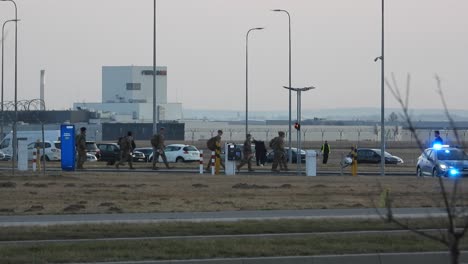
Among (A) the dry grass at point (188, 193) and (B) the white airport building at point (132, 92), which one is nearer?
(A) the dry grass at point (188, 193)

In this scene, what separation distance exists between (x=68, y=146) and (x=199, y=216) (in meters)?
18.1

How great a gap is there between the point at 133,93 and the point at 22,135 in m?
71.6

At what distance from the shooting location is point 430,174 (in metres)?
36.0

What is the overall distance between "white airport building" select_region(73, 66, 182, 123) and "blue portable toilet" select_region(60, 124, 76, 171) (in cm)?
9543

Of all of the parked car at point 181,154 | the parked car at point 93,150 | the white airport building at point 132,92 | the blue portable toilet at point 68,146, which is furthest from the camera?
the white airport building at point 132,92

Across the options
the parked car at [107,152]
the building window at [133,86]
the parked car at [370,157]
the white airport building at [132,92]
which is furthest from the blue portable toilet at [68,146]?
the building window at [133,86]

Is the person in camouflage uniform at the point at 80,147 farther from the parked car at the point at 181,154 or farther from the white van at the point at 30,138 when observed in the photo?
the white van at the point at 30,138

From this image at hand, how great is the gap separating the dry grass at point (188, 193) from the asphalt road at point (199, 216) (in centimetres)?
86

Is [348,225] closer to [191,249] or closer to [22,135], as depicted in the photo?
[191,249]

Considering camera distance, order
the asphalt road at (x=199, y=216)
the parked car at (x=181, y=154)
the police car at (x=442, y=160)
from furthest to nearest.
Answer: the parked car at (x=181, y=154), the police car at (x=442, y=160), the asphalt road at (x=199, y=216)

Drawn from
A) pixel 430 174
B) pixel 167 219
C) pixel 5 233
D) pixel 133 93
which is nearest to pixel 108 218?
pixel 167 219

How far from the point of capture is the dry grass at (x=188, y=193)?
2291 cm

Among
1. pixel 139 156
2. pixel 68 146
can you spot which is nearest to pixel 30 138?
pixel 139 156

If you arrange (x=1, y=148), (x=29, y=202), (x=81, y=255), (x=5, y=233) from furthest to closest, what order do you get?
1. (x=1, y=148)
2. (x=29, y=202)
3. (x=5, y=233)
4. (x=81, y=255)
